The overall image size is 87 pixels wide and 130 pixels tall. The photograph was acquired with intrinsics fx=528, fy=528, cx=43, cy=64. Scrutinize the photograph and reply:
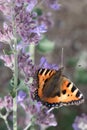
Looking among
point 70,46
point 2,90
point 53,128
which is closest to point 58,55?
point 70,46

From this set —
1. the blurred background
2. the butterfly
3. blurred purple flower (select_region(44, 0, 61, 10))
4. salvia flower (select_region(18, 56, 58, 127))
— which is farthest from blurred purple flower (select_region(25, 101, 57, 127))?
the blurred background

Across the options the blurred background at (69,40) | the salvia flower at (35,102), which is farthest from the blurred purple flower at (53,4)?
the blurred background at (69,40)

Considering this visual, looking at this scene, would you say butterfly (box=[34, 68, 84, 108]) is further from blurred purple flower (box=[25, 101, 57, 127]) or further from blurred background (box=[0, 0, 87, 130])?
blurred background (box=[0, 0, 87, 130])

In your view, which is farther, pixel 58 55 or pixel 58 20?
pixel 58 20

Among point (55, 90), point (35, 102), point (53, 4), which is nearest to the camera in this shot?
point (55, 90)

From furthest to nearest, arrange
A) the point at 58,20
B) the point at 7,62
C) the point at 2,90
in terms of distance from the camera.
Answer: the point at 58,20, the point at 2,90, the point at 7,62

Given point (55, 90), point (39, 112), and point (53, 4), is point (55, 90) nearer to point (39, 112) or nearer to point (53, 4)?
point (39, 112)

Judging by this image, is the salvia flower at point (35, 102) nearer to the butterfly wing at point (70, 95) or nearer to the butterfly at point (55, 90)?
the butterfly at point (55, 90)

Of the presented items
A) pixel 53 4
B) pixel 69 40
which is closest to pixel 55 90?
pixel 53 4

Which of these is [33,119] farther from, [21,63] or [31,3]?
[31,3]
